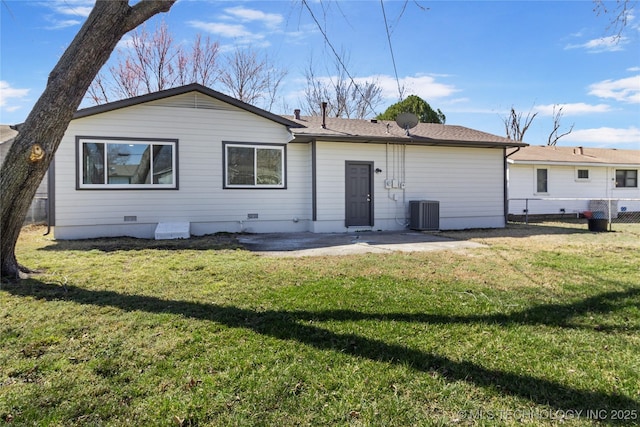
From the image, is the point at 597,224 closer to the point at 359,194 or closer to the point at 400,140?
the point at 400,140

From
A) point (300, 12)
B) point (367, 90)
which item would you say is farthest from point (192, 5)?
point (367, 90)

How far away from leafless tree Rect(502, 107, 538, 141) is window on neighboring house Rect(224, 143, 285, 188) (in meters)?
31.7

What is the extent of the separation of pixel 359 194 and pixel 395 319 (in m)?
8.15

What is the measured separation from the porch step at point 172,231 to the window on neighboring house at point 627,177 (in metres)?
21.5

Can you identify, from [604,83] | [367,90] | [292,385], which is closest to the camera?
[292,385]

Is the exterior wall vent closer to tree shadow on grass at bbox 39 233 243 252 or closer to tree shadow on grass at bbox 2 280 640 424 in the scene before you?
tree shadow on grass at bbox 39 233 243 252

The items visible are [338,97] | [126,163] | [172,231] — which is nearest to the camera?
[172,231]

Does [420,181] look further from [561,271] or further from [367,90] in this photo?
[367,90]

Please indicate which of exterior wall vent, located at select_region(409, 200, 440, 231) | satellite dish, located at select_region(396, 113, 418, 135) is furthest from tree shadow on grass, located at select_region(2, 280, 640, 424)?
satellite dish, located at select_region(396, 113, 418, 135)

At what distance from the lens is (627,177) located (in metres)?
19.8

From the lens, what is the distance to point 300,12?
17.9ft

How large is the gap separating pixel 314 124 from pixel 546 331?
1012 centimetres

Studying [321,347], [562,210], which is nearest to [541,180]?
[562,210]

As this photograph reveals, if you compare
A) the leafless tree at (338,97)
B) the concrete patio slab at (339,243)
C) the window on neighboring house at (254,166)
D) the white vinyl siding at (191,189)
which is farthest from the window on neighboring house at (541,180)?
the window on neighboring house at (254,166)
